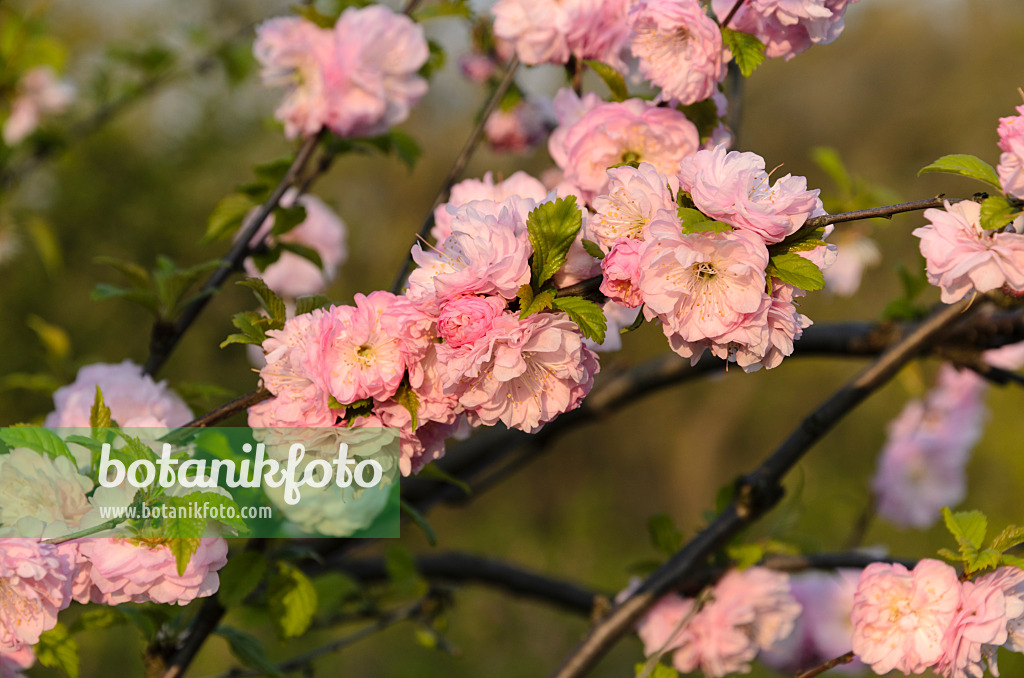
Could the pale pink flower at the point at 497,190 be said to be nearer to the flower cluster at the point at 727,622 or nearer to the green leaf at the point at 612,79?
the green leaf at the point at 612,79

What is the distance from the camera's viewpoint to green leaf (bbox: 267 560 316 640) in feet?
2.81

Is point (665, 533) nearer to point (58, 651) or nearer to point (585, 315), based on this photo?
point (585, 315)

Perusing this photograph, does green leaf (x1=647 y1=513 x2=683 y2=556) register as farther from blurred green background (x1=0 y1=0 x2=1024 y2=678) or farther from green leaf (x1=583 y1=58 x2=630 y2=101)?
blurred green background (x1=0 y1=0 x2=1024 y2=678)

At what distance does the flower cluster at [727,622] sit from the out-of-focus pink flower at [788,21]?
0.62 m

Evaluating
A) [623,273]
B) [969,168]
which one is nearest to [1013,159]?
[969,168]

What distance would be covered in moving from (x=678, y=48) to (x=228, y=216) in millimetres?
653

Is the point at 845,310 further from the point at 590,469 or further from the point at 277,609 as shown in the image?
the point at 277,609

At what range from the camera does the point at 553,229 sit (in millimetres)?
576

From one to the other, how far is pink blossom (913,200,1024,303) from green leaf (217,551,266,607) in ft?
2.21

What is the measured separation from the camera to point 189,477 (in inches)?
27.3

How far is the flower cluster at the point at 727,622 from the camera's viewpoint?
98 cm

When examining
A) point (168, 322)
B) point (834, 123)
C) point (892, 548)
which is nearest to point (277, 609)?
point (168, 322)

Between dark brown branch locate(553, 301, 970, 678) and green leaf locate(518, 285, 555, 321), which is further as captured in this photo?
dark brown branch locate(553, 301, 970, 678)

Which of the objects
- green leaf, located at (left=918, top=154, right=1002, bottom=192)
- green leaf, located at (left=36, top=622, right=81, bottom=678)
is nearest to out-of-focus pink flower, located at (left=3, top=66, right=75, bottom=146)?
green leaf, located at (left=36, top=622, right=81, bottom=678)
